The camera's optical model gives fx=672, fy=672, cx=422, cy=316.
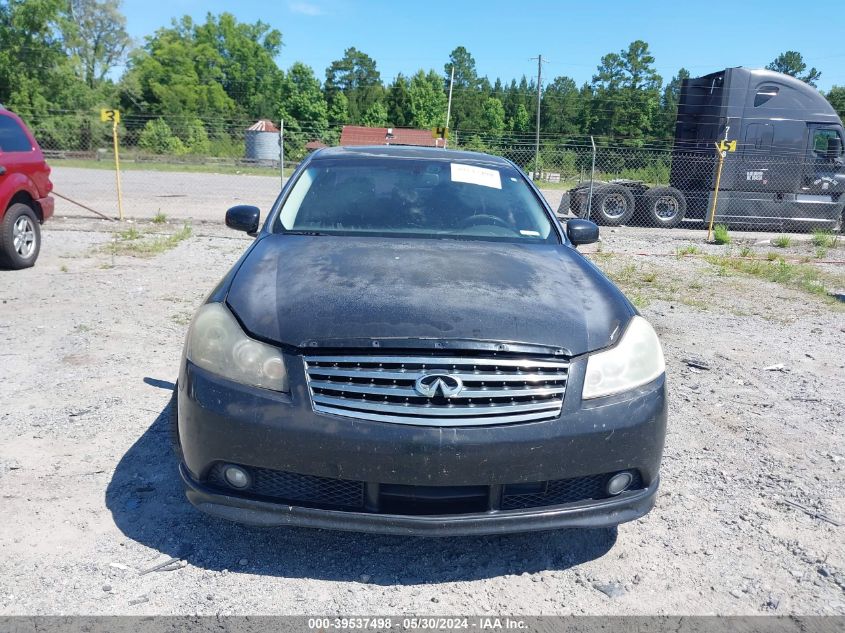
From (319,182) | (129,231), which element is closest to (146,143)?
(129,231)

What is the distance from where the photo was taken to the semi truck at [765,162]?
14.9 meters

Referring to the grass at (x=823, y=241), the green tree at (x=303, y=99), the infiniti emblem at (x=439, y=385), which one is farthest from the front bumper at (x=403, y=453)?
the green tree at (x=303, y=99)

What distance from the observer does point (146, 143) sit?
1572 inches

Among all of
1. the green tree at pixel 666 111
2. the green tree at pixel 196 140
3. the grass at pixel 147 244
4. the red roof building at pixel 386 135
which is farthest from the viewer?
the green tree at pixel 666 111

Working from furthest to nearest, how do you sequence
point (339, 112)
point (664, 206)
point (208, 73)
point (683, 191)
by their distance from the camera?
point (208, 73) < point (339, 112) < point (683, 191) < point (664, 206)

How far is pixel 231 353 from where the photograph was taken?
2.46 m

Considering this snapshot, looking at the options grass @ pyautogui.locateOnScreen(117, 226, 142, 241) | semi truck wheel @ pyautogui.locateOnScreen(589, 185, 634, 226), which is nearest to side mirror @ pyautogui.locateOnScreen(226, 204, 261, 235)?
grass @ pyautogui.locateOnScreen(117, 226, 142, 241)

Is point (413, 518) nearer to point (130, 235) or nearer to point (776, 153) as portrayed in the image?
point (130, 235)

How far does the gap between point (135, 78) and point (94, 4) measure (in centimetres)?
911

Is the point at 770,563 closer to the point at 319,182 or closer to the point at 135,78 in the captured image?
the point at 319,182

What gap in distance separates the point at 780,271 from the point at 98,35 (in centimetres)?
7765

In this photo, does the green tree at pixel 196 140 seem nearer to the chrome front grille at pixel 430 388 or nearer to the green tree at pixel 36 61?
the green tree at pixel 36 61

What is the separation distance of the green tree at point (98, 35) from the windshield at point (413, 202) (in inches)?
2945

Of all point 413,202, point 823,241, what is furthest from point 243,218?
point 823,241
